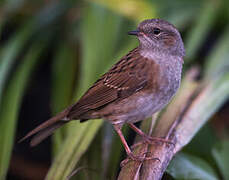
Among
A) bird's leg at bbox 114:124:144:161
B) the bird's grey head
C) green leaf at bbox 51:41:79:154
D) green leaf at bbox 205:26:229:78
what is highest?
the bird's grey head

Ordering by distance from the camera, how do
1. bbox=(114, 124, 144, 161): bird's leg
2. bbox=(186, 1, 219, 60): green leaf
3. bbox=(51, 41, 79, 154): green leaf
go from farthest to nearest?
bbox=(186, 1, 219, 60): green leaf → bbox=(51, 41, 79, 154): green leaf → bbox=(114, 124, 144, 161): bird's leg

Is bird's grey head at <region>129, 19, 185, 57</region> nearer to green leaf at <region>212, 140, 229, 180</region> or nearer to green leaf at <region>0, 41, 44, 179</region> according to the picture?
green leaf at <region>212, 140, 229, 180</region>

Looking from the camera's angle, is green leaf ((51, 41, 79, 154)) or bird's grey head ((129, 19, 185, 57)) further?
green leaf ((51, 41, 79, 154))

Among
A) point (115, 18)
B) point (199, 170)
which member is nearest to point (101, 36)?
point (115, 18)

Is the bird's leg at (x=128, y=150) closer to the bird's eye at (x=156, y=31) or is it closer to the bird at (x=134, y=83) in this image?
the bird at (x=134, y=83)

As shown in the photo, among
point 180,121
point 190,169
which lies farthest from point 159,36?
point 190,169

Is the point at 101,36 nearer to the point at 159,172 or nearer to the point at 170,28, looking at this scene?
the point at 170,28

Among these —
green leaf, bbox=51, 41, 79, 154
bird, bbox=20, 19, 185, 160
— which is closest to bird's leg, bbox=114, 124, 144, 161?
bird, bbox=20, 19, 185, 160

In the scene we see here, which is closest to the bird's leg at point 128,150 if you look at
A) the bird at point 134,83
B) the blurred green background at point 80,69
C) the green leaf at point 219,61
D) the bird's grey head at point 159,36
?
the bird at point 134,83
